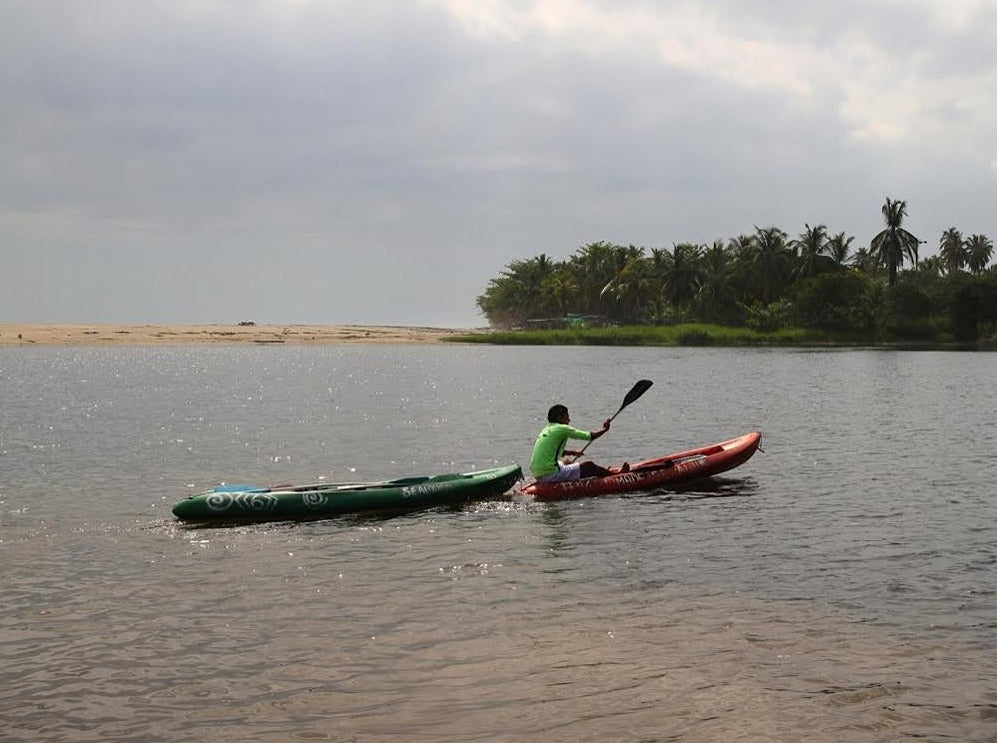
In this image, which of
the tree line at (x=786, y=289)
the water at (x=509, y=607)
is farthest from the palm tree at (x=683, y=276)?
the water at (x=509, y=607)

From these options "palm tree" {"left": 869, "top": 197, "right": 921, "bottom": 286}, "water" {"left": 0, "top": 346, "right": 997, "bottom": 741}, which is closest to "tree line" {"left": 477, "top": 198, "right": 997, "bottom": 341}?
"palm tree" {"left": 869, "top": 197, "right": 921, "bottom": 286}

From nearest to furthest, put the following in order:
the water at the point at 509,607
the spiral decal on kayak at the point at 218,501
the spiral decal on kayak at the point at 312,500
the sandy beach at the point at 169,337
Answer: the water at the point at 509,607
the spiral decal on kayak at the point at 218,501
the spiral decal on kayak at the point at 312,500
the sandy beach at the point at 169,337

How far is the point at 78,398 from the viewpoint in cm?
4784

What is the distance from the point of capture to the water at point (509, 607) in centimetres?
806

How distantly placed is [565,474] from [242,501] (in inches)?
240

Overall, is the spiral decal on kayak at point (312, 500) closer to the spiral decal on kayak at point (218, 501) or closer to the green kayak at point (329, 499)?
the green kayak at point (329, 499)

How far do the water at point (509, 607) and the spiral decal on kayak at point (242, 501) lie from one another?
0.46m

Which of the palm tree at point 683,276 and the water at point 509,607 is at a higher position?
the palm tree at point 683,276

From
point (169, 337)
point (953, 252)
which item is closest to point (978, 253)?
point (953, 252)

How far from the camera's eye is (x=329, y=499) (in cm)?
1662

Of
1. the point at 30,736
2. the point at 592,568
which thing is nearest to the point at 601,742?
the point at 30,736

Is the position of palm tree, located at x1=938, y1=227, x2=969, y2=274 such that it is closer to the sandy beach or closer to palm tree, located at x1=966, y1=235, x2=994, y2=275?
palm tree, located at x1=966, y1=235, x2=994, y2=275

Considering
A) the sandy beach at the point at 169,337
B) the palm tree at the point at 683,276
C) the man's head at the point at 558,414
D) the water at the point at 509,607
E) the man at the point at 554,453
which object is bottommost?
the water at the point at 509,607

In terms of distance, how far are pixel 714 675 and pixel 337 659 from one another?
3583 millimetres
